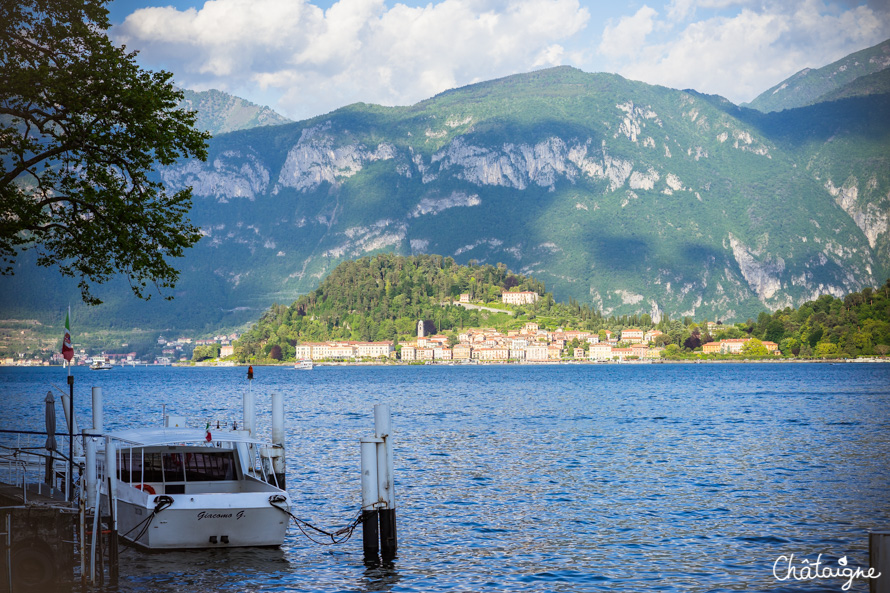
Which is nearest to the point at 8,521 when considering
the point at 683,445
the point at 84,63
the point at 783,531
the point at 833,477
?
the point at 84,63

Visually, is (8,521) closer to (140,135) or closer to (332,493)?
(140,135)

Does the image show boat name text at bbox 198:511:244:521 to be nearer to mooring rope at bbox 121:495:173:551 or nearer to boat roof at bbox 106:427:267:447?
mooring rope at bbox 121:495:173:551

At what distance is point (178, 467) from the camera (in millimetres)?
27500

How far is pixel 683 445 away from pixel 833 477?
14707mm

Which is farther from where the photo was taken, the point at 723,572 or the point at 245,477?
the point at 245,477

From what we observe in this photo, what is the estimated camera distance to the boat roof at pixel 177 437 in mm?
26391

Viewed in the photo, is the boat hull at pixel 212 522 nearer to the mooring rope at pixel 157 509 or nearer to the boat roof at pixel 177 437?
the mooring rope at pixel 157 509

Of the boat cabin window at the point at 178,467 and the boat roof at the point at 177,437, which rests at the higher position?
the boat roof at the point at 177,437

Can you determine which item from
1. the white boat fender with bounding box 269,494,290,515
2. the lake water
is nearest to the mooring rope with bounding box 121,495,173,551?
the lake water

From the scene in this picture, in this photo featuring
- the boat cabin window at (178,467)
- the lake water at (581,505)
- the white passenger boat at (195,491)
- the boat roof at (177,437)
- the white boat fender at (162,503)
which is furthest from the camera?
the boat cabin window at (178,467)

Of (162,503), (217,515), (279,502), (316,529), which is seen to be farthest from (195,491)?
(316,529)

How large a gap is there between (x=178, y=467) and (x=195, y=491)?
3.04 feet

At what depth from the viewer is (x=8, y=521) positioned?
62.5 feet

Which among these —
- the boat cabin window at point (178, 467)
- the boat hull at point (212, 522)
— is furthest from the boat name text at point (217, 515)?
the boat cabin window at point (178, 467)
